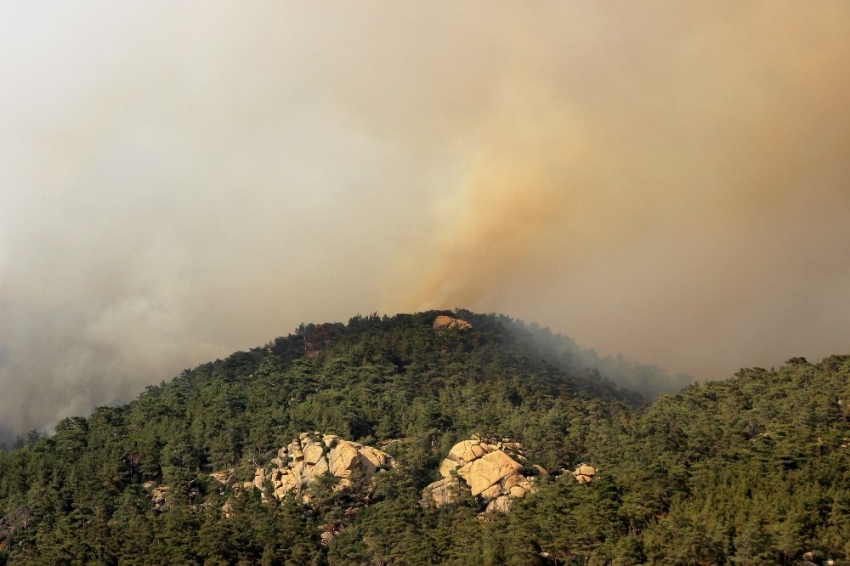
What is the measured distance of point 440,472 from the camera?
418ft

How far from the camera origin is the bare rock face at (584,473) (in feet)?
395

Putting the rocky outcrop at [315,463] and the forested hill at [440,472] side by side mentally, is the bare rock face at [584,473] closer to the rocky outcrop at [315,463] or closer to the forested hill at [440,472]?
the forested hill at [440,472]

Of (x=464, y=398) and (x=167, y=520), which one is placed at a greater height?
(x=464, y=398)

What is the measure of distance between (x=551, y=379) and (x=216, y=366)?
72.8 meters

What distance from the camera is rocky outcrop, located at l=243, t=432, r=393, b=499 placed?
127688 mm

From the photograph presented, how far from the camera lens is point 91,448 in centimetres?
15400

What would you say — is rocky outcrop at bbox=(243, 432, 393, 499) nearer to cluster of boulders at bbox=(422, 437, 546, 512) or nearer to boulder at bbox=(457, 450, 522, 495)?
cluster of boulders at bbox=(422, 437, 546, 512)

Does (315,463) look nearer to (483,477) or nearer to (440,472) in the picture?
(440,472)

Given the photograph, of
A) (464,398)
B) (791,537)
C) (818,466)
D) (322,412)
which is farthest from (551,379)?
(791,537)

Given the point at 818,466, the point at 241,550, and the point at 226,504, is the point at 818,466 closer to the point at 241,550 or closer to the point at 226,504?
the point at 241,550

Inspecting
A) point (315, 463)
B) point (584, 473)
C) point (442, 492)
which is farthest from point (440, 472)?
point (584, 473)

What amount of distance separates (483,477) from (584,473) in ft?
44.1

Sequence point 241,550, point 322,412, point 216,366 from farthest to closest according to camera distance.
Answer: point 216,366 → point 322,412 → point 241,550

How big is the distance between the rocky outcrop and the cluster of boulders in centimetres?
1031
